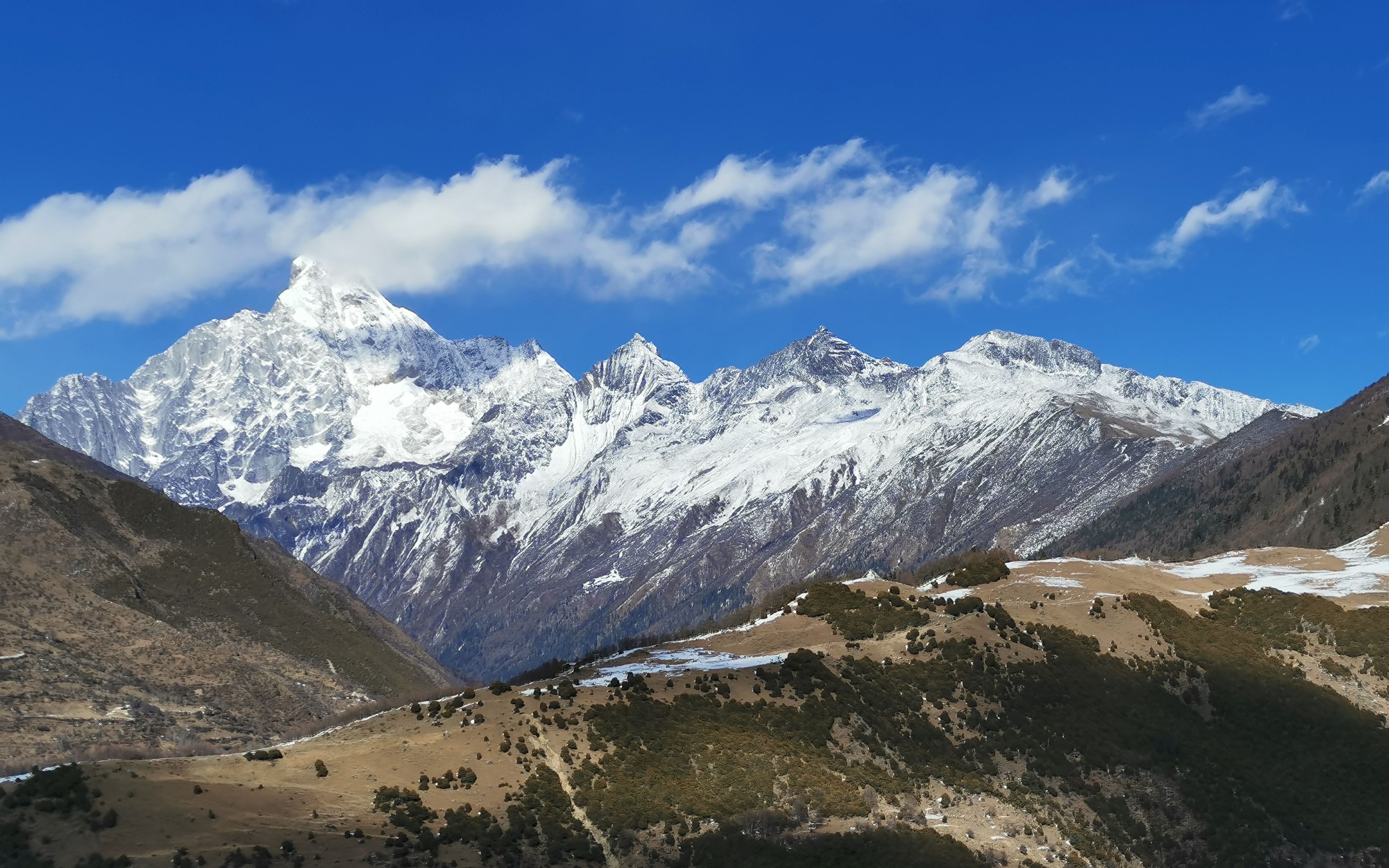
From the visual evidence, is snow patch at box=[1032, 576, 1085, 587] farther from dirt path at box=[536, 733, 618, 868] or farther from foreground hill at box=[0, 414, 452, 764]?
foreground hill at box=[0, 414, 452, 764]

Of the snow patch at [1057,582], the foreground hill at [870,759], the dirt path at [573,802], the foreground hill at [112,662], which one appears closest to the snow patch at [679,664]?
the foreground hill at [870,759]

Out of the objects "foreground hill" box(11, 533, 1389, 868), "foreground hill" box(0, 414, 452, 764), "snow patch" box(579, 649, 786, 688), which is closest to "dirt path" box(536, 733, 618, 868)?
"foreground hill" box(11, 533, 1389, 868)

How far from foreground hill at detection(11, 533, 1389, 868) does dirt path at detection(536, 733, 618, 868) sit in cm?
17

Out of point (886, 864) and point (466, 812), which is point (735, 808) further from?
point (466, 812)

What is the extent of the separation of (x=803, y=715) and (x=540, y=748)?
1915cm

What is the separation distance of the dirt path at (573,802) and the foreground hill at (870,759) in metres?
0.17

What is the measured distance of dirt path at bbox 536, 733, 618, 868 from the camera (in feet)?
201

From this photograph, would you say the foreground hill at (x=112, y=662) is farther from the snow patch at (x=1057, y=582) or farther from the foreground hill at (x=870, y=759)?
the snow patch at (x=1057, y=582)

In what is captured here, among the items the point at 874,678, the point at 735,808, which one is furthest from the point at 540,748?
the point at 874,678

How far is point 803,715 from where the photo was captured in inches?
3073

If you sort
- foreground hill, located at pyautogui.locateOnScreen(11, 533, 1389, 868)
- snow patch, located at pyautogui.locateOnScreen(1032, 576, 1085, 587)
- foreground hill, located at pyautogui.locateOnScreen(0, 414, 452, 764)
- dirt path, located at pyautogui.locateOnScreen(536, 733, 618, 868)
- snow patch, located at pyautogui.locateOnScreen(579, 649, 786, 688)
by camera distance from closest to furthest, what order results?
foreground hill, located at pyautogui.locateOnScreen(11, 533, 1389, 868)
dirt path, located at pyautogui.locateOnScreen(536, 733, 618, 868)
snow patch, located at pyautogui.locateOnScreen(579, 649, 786, 688)
snow patch, located at pyautogui.locateOnScreen(1032, 576, 1085, 587)
foreground hill, located at pyautogui.locateOnScreen(0, 414, 452, 764)

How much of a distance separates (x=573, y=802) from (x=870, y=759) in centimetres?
2207

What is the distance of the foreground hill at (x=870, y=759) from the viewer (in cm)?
5953

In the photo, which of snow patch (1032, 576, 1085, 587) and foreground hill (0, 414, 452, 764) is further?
foreground hill (0, 414, 452, 764)
